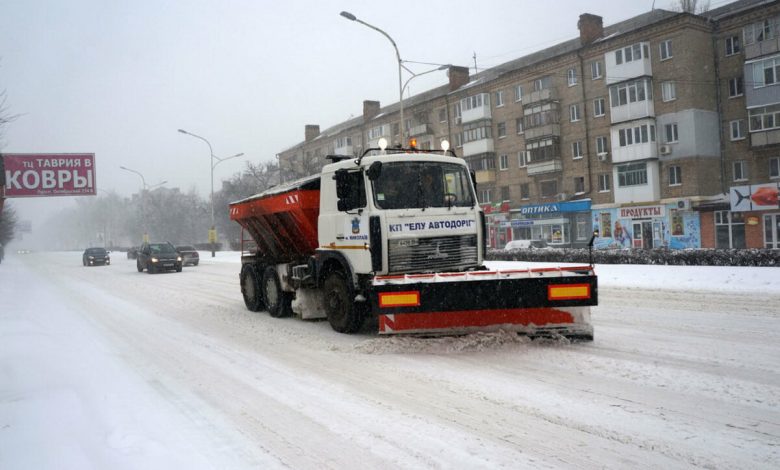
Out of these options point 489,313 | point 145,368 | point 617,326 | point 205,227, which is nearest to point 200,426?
point 145,368

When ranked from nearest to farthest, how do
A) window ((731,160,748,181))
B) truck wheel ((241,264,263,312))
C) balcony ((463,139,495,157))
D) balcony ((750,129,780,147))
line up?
truck wheel ((241,264,263,312))
balcony ((750,129,780,147))
window ((731,160,748,181))
balcony ((463,139,495,157))

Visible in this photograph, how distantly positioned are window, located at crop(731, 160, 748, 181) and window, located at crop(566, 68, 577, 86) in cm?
1257

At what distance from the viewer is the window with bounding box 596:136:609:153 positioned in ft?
135

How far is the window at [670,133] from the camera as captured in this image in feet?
123

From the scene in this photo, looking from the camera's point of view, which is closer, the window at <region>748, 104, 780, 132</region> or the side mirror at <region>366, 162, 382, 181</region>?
the side mirror at <region>366, 162, 382, 181</region>

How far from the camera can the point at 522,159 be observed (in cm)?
4756

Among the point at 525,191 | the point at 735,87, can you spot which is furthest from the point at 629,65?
the point at 525,191

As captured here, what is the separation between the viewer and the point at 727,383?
5.34 m

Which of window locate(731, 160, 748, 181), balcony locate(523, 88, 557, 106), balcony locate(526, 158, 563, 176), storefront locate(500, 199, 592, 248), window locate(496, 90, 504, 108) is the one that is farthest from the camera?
window locate(496, 90, 504, 108)

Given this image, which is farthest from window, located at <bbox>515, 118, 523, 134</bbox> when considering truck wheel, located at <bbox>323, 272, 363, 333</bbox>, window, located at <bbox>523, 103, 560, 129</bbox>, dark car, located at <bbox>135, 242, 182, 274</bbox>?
truck wheel, located at <bbox>323, 272, 363, 333</bbox>

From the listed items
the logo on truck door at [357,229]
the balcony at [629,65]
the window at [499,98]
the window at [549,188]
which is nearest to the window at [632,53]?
the balcony at [629,65]

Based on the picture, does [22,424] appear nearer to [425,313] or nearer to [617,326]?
[425,313]

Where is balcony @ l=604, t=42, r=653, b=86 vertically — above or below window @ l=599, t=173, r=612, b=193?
above

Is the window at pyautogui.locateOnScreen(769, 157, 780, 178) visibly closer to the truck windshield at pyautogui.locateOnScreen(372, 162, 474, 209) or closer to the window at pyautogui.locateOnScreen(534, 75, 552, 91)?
the window at pyautogui.locateOnScreen(534, 75, 552, 91)
